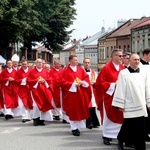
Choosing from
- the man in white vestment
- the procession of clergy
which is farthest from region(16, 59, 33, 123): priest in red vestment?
the man in white vestment

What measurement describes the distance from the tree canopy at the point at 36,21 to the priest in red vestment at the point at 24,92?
19481mm

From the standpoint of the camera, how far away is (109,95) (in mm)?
10258

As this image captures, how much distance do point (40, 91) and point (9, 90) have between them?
2027 mm

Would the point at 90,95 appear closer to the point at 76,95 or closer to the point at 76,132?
the point at 76,95

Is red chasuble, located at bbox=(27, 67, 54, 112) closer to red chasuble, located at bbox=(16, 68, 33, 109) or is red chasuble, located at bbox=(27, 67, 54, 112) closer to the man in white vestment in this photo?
red chasuble, located at bbox=(16, 68, 33, 109)

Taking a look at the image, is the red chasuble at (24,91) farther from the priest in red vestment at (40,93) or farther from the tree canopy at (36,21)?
the tree canopy at (36,21)

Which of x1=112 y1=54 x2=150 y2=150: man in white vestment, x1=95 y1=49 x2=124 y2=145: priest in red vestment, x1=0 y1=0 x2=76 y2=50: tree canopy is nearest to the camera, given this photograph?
x1=112 y1=54 x2=150 y2=150: man in white vestment

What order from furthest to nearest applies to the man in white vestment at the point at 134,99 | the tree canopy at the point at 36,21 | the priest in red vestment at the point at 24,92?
the tree canopy at the point at 36,21 < the priest in red vestment at the point at 24,92 < the man in white vestment at the point at 134,99

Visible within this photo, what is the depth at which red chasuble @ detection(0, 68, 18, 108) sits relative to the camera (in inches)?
615

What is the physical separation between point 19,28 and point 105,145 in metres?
27.5

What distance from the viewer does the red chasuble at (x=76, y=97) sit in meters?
11.8

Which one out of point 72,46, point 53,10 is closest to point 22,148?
point 53,10

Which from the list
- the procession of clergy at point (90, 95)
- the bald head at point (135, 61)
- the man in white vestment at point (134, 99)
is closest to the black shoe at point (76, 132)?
the procession of clergy at point (90, 95)

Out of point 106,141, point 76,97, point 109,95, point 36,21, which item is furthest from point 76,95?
point 36,21
